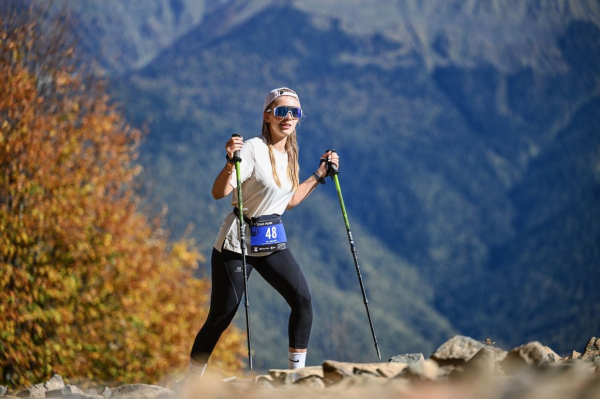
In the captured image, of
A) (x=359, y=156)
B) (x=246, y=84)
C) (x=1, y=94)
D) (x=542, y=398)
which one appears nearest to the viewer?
(x=542, y=398)

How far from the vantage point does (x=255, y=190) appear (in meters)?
5.80

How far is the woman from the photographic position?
225 inches

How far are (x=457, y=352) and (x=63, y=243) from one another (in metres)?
13.0

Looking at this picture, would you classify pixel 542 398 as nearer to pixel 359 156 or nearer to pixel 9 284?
pixel 9 284

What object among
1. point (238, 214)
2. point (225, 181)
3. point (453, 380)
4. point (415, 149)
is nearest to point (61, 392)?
point (238, 214)

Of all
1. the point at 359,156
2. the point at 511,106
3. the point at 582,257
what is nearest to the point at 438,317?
the point at 582,257

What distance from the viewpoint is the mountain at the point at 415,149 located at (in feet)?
227

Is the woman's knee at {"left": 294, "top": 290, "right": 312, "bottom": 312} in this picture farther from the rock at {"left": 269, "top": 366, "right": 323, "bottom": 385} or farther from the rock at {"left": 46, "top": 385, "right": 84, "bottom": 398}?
the rock at {"left": 46, "top": 385, "right": 84, "bottom": 398}

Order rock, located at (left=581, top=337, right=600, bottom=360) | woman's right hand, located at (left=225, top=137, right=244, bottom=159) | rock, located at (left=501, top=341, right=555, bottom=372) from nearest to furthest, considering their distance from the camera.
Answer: rock, located at (left=501, top=341, right=555, bottom=372) < woman's right hand, located at (left=225, top=137, right=244, bottom=159) < rock, located at (left=581, top=337, right=600, bottom=360)

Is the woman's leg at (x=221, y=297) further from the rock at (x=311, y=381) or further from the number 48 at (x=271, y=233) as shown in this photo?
the rock at (x=311, y=381)

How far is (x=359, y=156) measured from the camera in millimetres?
103750

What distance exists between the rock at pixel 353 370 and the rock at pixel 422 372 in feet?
1.21

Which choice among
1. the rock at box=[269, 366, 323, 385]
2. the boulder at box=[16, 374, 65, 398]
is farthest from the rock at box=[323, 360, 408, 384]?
the boulder at box=[16, 374, 65, 398]

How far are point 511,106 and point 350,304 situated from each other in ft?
185
